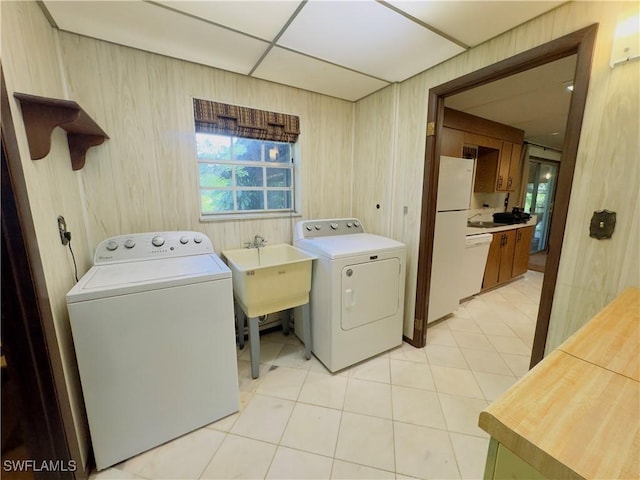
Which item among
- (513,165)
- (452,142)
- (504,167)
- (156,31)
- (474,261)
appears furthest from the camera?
(513,165)

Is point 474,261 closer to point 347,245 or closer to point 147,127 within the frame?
point 347,245

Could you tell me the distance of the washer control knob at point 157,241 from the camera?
5.80ft

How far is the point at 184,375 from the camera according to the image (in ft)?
4.71

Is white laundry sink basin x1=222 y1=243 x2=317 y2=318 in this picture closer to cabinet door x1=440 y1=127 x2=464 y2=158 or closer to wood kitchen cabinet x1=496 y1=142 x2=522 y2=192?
cabinet door x1=440 y1=127 x2=464 y2=158

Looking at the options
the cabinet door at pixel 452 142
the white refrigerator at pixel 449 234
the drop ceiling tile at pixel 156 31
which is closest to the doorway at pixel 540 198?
the cabinet door at pixel 452 142

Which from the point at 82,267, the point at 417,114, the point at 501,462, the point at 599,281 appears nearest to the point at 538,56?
the point at 417,114

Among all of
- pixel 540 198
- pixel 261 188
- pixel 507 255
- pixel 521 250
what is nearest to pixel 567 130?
pixel 261 188

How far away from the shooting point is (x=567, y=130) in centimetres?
134

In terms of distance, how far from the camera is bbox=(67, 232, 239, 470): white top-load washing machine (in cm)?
122

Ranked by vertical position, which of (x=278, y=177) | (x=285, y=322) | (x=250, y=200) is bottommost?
(x=285, y=322)

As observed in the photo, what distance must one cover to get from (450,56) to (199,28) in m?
1.61

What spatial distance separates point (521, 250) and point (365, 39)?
12.7 ft

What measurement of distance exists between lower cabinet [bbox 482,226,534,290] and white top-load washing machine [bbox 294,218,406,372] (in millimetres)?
1994

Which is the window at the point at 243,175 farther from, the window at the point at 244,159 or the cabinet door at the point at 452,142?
the cabinet door at the point at 452,142
